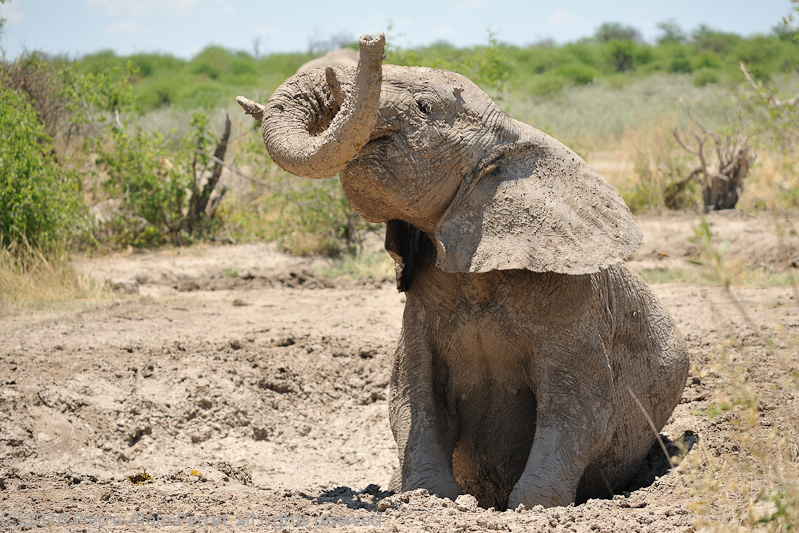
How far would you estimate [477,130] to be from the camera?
386 cm

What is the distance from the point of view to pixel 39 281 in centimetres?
961

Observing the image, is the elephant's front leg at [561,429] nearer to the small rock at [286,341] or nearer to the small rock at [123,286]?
the small rock at [286,341]

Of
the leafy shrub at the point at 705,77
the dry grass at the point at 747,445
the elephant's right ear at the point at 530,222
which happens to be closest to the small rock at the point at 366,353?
the dry grass at the point at 747,445

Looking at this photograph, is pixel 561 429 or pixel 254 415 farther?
pixel 254 415

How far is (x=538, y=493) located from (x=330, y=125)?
6.30 ft

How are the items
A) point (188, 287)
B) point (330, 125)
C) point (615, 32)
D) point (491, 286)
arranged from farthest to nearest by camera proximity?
point (615, 32)
point (188, 287)
point (491, 286)
point (330, 125)

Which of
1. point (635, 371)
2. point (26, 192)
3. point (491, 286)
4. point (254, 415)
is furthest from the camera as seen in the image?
point (26, 192)

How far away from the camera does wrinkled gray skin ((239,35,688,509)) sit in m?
3.67

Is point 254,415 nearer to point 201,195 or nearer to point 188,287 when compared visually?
point 188,287

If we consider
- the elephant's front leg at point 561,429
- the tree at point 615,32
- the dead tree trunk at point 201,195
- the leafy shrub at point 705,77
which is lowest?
the elephant's front leg at point 561,429

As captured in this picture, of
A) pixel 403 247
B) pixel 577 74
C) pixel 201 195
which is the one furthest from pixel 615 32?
pixel 403 247

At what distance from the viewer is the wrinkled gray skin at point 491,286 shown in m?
3.67

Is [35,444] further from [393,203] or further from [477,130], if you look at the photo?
[477,130]

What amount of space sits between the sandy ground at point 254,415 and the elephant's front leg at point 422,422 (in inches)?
9.3
